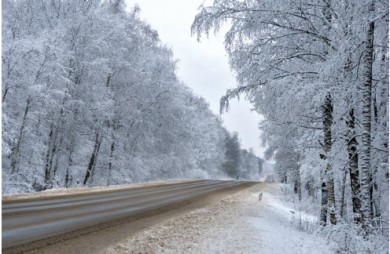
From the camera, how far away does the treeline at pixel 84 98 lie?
681 inches

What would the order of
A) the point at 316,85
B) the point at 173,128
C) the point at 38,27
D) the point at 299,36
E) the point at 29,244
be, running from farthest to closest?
the point at 173,128 < the point at 38,27 < the point at 299,36 < the point at 316,85 < the point at 29,244

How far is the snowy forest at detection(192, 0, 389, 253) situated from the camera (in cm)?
726

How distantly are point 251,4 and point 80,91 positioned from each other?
1581 centimetres

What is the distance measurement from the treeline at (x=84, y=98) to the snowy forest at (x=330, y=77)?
11561 millimetres

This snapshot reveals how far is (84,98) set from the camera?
2244 cm

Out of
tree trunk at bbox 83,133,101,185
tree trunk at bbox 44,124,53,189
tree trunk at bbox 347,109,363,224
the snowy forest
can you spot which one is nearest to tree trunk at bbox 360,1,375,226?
the snowy forest

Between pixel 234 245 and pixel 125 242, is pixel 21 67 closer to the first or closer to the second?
pixel 125 242

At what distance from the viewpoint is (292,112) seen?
29.3 ft

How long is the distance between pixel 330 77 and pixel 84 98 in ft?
59.1

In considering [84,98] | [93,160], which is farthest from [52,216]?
[93,160]

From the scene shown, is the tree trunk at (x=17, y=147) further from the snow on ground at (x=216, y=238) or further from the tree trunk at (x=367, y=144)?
the tree trunk at (x=367, y=144)

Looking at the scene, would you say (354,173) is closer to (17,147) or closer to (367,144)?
(367,144)

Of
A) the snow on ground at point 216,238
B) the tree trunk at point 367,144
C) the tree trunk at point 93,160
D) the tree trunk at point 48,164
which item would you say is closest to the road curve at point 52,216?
the snow on ground at point 216,238

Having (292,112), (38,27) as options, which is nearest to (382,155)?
(292,112)
